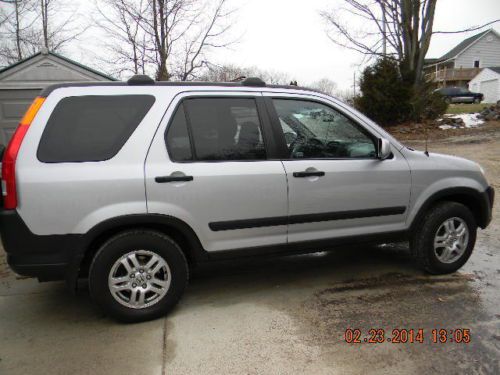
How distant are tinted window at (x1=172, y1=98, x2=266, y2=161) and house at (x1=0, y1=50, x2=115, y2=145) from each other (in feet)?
20.0

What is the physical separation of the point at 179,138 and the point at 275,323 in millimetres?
1571

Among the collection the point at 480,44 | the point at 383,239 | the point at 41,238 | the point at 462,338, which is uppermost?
the point at 480,44

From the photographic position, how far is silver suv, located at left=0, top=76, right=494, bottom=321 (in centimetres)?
285

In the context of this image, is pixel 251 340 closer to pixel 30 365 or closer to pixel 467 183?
pixel 30 365

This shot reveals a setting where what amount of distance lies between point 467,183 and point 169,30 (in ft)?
45.8

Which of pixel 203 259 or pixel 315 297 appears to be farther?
pixel 315 297

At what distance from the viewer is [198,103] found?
3252mm

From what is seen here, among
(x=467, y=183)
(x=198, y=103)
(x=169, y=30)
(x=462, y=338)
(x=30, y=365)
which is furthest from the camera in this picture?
(x=169, y=30)

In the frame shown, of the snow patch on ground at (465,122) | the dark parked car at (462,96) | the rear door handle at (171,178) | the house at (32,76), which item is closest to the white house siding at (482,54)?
the dark parked car at (462,96)

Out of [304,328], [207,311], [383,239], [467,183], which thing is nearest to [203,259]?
[207,311]

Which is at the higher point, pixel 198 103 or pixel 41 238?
pixel 198 103

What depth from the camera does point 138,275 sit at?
10.0 ft
